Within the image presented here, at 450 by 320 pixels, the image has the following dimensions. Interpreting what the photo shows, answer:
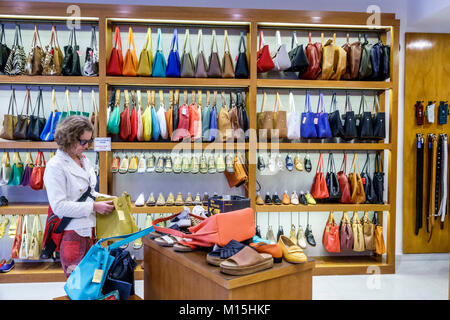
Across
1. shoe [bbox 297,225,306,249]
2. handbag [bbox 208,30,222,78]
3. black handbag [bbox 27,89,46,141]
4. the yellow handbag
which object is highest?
handbag [bbox 208,30,222,78]

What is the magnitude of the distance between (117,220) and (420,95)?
4.12 m

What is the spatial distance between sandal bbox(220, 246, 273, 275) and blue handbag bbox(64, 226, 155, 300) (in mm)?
564

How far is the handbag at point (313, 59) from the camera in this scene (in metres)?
3.93

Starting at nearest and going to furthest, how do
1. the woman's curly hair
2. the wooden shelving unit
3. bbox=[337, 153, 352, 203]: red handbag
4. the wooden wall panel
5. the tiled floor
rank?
the woman's curly hair < the tiled floor < the wooden shelving unit < bbox=[337, 153, 352, 203]: red handbag < the wooden wall panel

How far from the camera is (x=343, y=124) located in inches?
163

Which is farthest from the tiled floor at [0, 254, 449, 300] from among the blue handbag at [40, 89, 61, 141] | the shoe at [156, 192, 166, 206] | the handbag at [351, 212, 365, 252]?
the blue handbag at [40, 89, 61, 141]

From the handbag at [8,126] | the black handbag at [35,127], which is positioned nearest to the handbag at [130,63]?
the black handbag at [35,127]

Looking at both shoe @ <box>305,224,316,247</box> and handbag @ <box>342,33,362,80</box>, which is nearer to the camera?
handbag @ <box>342,33,362,80</box>

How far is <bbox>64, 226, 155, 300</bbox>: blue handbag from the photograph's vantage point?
1593 millimetres

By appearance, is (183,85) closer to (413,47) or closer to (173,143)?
(173,143)

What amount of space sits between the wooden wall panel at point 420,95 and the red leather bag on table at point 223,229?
3713 millimetres

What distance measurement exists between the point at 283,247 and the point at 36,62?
359 cm

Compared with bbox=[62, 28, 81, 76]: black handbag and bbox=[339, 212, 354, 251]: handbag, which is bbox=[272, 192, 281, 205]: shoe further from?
bbox=[62, 28, 81, 76]: black handbag
